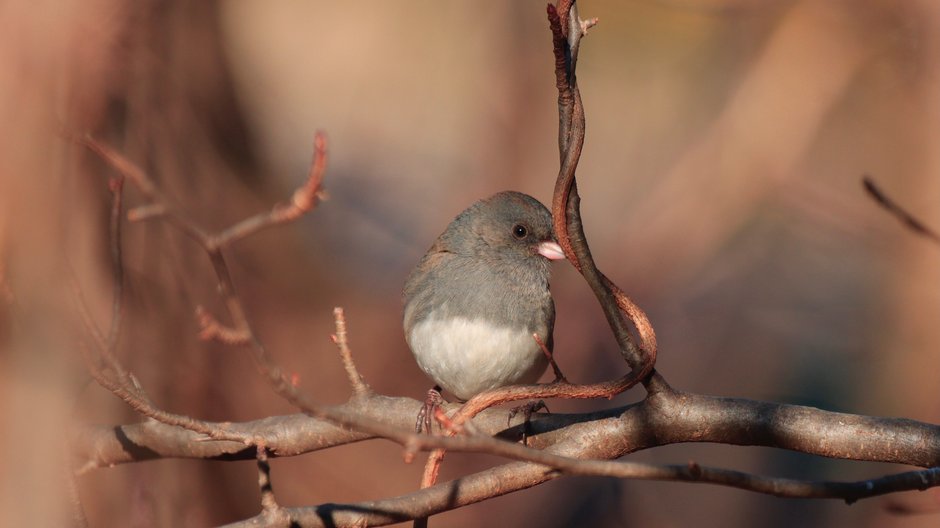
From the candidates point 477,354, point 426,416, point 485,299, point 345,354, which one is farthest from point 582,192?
point 345,354

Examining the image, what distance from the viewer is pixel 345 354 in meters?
1.78

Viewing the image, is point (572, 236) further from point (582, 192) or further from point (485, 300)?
point (582, 192)

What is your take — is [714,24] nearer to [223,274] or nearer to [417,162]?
[417,162]

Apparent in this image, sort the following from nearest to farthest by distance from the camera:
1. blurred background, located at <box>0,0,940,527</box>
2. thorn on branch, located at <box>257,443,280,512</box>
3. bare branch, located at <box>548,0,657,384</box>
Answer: bare branch, located at <box>548,0,657,384</box> < thorn on branch, located at <box>257,443,280,512</box> < blurred background, located at <box>0,0,940,527</box>

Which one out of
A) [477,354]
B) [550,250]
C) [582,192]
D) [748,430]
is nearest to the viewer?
[748,430]

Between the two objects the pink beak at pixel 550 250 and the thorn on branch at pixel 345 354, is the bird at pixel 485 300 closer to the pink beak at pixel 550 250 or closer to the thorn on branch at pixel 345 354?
the pink beak at pixel 550 250

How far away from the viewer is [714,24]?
16.5ft

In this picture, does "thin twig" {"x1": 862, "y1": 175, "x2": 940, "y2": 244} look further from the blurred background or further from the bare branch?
the blurred background

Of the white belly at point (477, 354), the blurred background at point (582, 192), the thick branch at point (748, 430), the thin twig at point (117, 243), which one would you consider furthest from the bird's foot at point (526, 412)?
the blurred background at point (582, 192)

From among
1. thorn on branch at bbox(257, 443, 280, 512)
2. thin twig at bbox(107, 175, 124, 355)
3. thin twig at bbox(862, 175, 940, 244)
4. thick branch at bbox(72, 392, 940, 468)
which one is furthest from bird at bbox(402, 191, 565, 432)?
thin twig at bbox(862, 175, 940, 244)

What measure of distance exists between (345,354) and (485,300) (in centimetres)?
64

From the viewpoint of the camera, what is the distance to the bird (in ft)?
7.45

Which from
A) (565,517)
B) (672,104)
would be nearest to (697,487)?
(565,517)

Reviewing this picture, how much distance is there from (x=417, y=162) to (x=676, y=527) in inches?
91.6
